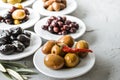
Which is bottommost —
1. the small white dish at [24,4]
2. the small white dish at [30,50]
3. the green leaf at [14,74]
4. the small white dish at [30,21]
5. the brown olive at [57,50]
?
the small white dish at [30,50]

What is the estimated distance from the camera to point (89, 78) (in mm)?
787

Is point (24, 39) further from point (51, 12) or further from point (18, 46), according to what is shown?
point (51, 12)

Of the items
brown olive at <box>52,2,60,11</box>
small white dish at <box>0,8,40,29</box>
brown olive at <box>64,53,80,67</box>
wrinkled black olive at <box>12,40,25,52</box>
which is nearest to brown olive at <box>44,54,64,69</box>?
brown olive at <box>64,53,80,67</box>

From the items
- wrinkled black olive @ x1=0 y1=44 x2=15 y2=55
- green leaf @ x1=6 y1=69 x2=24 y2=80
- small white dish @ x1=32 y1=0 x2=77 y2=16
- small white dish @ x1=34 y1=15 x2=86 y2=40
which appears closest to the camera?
green leaf @ x1=6 y1=69 x2=24 y2=80

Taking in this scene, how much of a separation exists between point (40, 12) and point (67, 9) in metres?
0.12

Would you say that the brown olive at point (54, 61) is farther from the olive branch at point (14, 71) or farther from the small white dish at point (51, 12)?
the small white dish at point (51, 12)

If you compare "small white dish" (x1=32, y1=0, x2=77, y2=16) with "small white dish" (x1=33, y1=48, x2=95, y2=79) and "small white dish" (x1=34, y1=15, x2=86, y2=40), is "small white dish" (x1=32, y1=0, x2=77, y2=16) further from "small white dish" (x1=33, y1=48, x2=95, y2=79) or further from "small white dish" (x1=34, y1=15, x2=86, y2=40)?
"small white dish" (x1=33, y1=48, x2=95, y2=79)

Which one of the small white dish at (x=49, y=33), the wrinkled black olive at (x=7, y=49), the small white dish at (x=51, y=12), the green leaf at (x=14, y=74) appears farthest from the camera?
the small white dish at (x=51, y=12)

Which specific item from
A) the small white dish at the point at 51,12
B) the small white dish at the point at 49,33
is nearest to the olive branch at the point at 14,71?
the small white dish at the point at 49,33

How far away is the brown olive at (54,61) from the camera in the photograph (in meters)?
0.75

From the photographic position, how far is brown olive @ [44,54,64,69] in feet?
2.48

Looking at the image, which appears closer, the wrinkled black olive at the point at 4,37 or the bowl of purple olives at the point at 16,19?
the wrinkled black olive at the point at 4,37

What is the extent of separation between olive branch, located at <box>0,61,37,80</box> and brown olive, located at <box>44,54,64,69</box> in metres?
0.05

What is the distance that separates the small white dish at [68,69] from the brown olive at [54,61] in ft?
0.06
